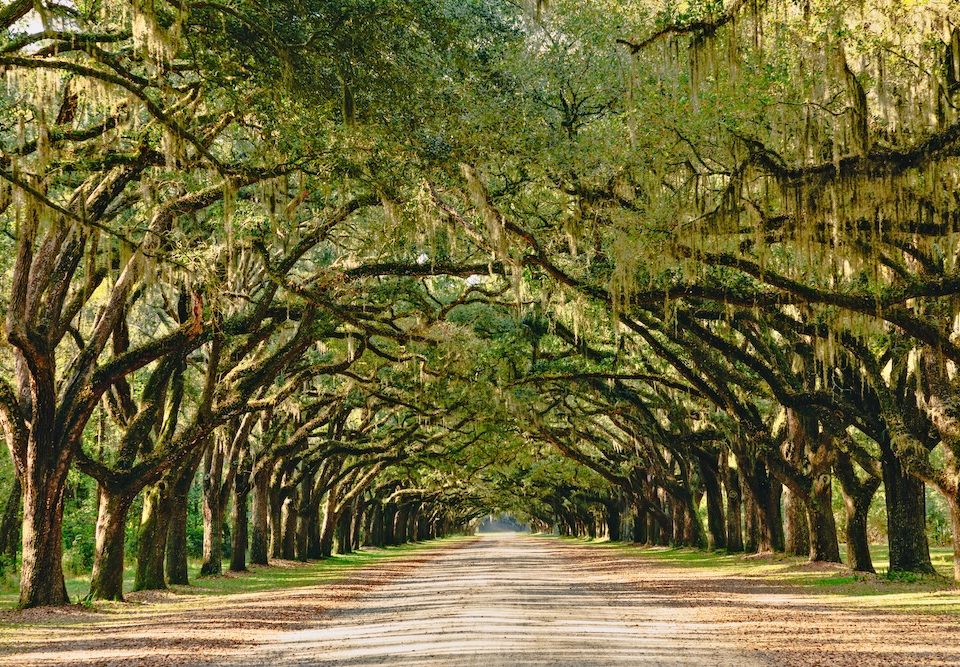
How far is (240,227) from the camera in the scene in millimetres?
15156

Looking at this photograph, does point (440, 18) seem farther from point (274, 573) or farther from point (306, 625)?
point (274, 573)

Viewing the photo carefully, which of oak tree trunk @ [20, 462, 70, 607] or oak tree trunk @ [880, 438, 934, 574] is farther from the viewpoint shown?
oak tree trunk @ [880, 438, 934, 574]

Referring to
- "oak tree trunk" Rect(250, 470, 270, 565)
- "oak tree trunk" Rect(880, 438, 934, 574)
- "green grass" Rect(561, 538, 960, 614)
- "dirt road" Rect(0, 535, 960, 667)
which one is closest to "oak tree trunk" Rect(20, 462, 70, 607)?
"dirt road" Rect(0, 535, 960, 667)

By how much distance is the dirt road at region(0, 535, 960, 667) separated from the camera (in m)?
9.57

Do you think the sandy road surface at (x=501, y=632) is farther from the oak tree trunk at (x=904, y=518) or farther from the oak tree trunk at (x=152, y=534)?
the oak tree trunk at (x=904, y=518)

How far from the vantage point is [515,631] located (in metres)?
11.4

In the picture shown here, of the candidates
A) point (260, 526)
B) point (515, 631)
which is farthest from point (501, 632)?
point (260, 526)

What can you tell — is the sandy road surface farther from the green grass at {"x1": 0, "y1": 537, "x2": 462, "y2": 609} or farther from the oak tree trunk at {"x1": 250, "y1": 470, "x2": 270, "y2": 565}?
the oak tree trunk at {"x1": 250, "y1": 470, "x2": 270, "y2": 565}

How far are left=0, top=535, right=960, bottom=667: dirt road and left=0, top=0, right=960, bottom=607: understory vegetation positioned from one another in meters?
3.30

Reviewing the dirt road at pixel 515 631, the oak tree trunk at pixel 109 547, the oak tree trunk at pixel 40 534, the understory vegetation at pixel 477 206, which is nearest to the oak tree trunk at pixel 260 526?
the understory vegetation at pixel 477 206

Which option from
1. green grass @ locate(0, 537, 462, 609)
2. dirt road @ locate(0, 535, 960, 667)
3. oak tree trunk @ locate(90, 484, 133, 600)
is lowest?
green grass @ locate(0, 537, 462, 609)

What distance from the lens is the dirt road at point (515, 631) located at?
9570mm

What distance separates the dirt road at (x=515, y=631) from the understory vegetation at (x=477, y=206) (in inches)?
130

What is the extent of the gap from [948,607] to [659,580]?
29.7 ft
